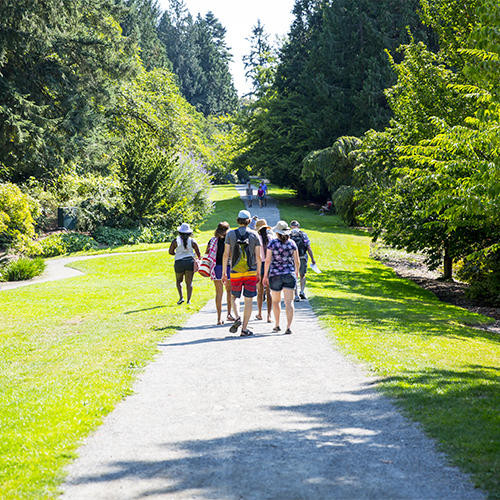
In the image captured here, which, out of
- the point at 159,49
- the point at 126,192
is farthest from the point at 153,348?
the point at 159,49

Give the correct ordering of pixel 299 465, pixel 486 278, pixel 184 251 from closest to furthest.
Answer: pixel 299 465
pixel 184 251
pixel 486 278

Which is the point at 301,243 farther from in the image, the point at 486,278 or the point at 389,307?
the point at 486,278

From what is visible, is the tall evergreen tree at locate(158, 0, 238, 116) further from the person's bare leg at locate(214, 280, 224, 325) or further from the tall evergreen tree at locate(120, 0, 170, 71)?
the person's bare leg at locate(214, 280, 224, 325)

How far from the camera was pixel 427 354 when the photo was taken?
27.7ft

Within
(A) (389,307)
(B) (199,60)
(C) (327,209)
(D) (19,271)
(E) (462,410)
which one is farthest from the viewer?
(B) (199,60)

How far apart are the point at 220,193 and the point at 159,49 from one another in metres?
33.3

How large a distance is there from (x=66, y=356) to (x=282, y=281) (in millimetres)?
3722

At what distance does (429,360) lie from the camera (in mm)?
8031

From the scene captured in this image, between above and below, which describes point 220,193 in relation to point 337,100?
below

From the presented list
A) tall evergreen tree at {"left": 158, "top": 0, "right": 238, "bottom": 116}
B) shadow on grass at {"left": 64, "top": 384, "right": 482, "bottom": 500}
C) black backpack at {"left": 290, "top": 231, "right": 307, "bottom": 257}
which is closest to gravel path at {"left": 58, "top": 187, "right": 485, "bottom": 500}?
shadow on grass at {"left": 64, "top": 384, "right": 482, "bottom": 500}

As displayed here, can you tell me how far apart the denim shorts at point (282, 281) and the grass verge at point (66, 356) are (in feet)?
7.08

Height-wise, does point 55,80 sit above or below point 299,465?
above

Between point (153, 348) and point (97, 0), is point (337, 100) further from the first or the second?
point (153, 348)

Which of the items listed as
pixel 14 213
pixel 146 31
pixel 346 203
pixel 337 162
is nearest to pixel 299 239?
pixel 14 213
